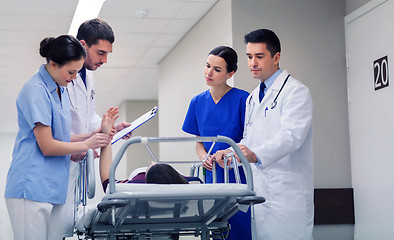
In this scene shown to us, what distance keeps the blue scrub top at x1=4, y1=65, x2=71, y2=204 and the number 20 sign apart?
252cm

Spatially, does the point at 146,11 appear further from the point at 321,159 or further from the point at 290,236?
the point at 290,236

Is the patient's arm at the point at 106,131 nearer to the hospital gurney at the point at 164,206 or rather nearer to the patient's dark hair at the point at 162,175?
the hospital gurney at the point at 164,206

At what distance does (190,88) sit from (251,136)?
3319 millimetres

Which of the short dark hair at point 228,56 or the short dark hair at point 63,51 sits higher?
the short dark hair at point 228,56

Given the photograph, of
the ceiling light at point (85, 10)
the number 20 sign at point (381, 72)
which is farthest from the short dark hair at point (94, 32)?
the ceiling light at point (85, 10)

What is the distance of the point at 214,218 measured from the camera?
2.23 m

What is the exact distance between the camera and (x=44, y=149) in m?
2.28

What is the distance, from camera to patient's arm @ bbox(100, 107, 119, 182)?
8.44ft

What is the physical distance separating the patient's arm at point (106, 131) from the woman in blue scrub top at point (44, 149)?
0.49 ft

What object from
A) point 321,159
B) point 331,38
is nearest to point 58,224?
point 321,159

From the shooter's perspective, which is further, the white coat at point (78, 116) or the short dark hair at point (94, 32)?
the short dark hair at point (94, 32)

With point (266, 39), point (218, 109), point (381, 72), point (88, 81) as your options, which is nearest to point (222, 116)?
point (218, 109)

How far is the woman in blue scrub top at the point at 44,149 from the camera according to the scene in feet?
7.41

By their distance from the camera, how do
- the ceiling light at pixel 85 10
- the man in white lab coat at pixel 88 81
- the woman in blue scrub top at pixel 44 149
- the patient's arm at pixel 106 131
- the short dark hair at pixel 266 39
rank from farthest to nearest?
the ceiling light at pixel 85 10
the short dark hair at pixel 266 39
the man in white lab coat at pixel 88 81
the patient's arm at pixel 106 131
the woman in blue scrub top at pixel 44 149
